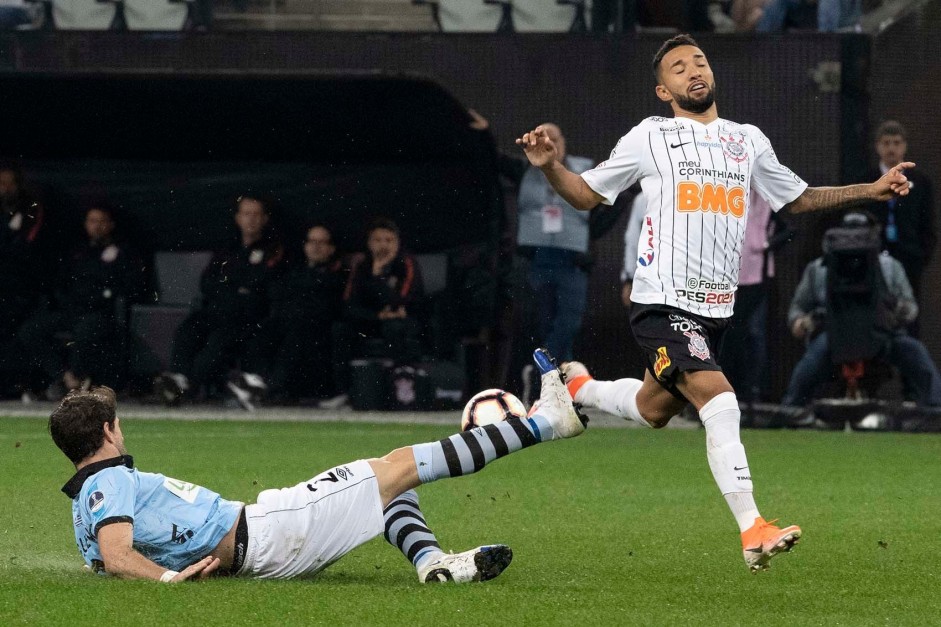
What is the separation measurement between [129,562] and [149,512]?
0.19m

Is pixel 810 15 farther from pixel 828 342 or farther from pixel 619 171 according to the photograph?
pixel 619 171

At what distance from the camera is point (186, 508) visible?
5.71m

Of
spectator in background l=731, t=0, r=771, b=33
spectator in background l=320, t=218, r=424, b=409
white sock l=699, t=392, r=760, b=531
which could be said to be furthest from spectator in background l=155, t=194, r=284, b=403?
white sock l=699, t=392, r=760, b=531

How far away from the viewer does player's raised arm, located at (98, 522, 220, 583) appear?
18.0ft

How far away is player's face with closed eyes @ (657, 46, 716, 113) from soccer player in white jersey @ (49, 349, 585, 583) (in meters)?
1.53

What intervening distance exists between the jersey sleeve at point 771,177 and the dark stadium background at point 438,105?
7377mm

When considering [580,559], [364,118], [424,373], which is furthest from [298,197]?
[580,559]

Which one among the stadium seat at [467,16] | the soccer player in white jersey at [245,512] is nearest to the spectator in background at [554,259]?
the stadium seat at [467,16]

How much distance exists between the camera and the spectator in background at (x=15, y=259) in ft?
49.7

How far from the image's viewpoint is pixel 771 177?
6.78m

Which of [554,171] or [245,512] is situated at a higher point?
[554,171]

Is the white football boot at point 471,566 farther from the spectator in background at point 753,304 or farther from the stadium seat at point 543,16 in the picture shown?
the stadium seat at point 543,16

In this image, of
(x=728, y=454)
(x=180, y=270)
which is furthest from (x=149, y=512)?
(x=180, y=270)

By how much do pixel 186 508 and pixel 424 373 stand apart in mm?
8985
